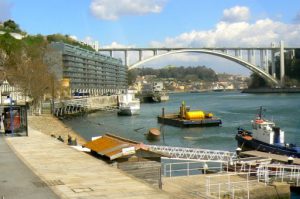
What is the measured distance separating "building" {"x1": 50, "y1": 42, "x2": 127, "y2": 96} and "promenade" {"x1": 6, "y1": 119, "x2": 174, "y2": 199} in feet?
301

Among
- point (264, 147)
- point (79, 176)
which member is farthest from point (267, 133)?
point (79, 176)

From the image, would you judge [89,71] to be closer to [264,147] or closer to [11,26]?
[11,26]

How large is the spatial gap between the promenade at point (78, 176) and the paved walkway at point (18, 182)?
154 millimetres

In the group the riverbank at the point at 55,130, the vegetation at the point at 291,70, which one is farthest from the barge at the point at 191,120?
the vegetation at the point at 291,70

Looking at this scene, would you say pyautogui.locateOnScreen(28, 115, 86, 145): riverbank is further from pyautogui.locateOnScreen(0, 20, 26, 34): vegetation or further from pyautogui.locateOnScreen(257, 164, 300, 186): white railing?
pyautogui.locateOnScreen(0, 20, 26, 34): vegetation

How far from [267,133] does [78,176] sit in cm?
2096

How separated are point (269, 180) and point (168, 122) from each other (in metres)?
46.6

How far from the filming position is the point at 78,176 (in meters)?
13.2

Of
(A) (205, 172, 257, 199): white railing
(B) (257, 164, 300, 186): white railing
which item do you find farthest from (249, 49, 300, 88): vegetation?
(A) (205, 172, 257, 199): white railing

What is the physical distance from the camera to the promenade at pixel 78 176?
11.1 meters

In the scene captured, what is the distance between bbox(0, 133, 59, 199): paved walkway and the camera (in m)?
11.0

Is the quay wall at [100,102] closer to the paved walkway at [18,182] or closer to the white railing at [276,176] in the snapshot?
the white railing at [276,176]

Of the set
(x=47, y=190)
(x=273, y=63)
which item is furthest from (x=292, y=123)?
(x=273, y=63)

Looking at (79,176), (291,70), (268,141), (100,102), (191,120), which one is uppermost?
(291,70)
